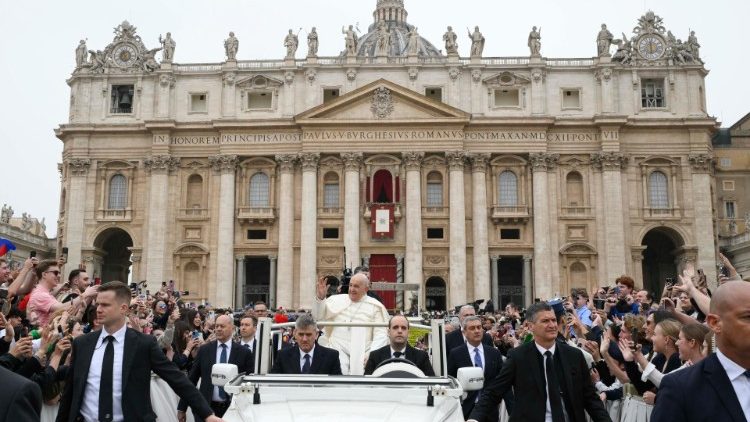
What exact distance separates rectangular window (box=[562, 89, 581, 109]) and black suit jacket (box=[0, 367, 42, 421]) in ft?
153

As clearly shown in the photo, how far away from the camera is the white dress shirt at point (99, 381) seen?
237 inches

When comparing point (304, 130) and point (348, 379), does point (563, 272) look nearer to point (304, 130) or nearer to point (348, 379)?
point (304, 130)

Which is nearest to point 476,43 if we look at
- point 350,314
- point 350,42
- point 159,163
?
point 350,42

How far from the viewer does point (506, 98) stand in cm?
4759

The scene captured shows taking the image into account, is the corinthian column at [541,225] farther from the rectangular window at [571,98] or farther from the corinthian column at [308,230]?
the corinthian column at [308,230]

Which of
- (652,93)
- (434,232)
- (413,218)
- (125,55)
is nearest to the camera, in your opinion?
(413,218)

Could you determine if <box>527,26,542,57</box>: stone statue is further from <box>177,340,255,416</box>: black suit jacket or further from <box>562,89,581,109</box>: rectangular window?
<box>177,340,255,416</box>: black suit jacket

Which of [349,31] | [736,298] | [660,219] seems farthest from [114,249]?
[736,298]

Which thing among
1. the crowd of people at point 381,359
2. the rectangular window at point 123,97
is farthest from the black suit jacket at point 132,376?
the rectangular window at point 123,97

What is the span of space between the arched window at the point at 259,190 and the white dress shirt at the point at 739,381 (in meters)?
43.9

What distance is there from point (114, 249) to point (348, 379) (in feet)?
159

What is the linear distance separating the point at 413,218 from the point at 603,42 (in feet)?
57.5

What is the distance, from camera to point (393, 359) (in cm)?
681

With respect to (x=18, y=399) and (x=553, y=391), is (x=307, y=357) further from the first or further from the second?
(x=18, y=399)
